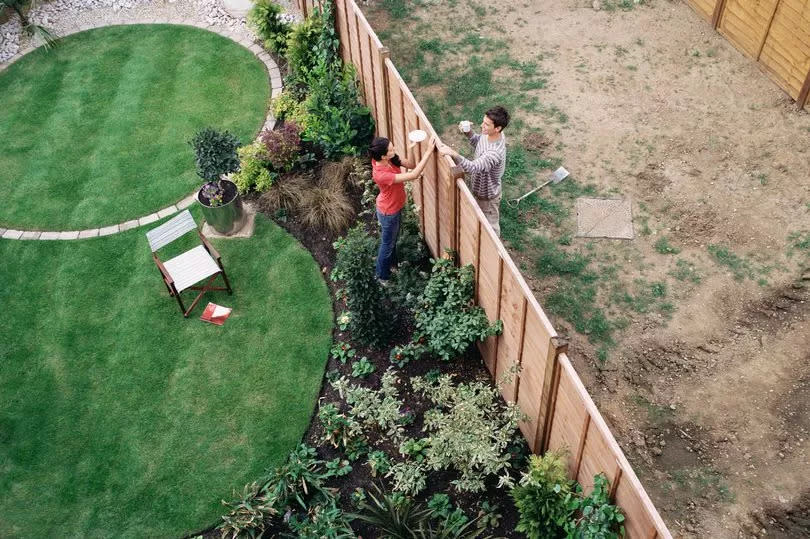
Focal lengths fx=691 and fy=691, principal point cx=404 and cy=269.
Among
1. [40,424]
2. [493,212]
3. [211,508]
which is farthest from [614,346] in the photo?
[40,424]

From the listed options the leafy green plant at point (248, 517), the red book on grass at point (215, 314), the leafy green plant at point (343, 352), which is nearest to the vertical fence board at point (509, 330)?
the leafy green plant at point (343, 352)

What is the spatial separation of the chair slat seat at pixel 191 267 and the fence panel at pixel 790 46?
8804mm

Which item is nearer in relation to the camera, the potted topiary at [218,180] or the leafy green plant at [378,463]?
the leafy green plant at [378,463]

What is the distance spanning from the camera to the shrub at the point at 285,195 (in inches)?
Answer: 368

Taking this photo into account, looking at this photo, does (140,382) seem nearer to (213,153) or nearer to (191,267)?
(191,267)

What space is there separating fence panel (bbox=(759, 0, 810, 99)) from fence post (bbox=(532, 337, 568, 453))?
741 cm

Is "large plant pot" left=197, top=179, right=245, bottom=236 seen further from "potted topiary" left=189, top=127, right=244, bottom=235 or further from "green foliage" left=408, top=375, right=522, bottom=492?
"green foliage" left=408, top=375, right=522, bottom=492

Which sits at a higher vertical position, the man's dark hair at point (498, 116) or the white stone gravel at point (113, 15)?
the man's dark hair at point (498, 116)

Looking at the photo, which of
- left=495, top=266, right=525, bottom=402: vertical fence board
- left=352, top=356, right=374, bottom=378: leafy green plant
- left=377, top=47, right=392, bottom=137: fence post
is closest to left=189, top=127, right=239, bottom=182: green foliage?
left=377, top=47, right=392, bottom=137: fence post

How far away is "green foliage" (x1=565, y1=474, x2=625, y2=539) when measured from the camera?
496cm

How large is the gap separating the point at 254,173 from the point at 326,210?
138 centimetres

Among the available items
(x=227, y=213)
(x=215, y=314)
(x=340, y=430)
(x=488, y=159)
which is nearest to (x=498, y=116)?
(x=488, y=159)

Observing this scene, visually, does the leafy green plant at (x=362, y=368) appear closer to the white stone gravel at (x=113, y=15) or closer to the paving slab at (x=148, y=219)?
the paving slab at (x=148, y=219)

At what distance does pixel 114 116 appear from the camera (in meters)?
11.2
